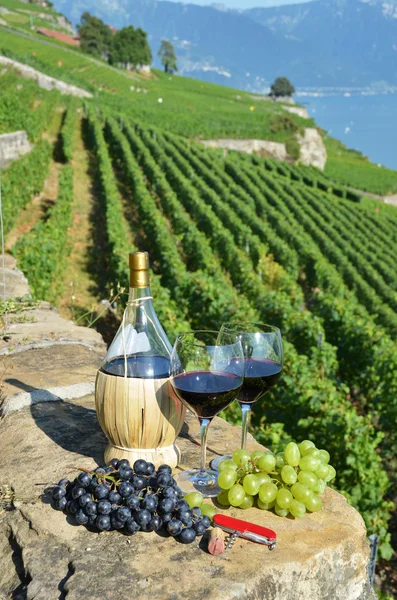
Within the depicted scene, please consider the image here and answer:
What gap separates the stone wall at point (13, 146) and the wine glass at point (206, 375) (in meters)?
17.9

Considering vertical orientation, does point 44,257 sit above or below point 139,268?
below

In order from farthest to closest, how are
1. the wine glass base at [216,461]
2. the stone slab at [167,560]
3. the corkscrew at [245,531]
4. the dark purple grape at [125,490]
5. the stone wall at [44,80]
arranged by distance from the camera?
1. the stone wall at [44,80]
2. the wine glass base at [216,461]
3. the dark purple grape at [125,490]
4. the corkscrew at [245,531]
5. the stone slab at [167,560]

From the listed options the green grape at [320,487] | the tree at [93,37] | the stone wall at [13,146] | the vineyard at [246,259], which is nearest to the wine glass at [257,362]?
the green grape at [320,487]

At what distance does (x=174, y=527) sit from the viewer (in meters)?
1.68

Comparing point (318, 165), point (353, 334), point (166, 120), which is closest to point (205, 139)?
point (166, 120)

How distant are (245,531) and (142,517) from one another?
→ 0.28 metres

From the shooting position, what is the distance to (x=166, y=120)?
152 ft

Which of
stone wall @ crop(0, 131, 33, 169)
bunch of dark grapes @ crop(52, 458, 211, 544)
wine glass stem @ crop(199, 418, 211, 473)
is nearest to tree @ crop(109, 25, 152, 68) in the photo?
stone wall @ crop(0, 131, 33, 169)

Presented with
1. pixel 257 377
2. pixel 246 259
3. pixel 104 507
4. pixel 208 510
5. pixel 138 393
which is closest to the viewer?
pixel 104 507

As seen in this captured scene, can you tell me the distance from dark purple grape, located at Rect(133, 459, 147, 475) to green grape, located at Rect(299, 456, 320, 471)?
1.58 feet

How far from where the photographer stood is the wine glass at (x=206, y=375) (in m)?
1.95

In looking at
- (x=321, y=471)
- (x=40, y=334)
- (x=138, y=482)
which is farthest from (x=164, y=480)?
(x=40, y=334)

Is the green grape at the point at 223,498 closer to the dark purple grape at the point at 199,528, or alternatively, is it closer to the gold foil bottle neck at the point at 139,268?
the dark purple grape at the point at 199,528

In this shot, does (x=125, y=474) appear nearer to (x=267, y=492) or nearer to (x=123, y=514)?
(x=123, y=514)
